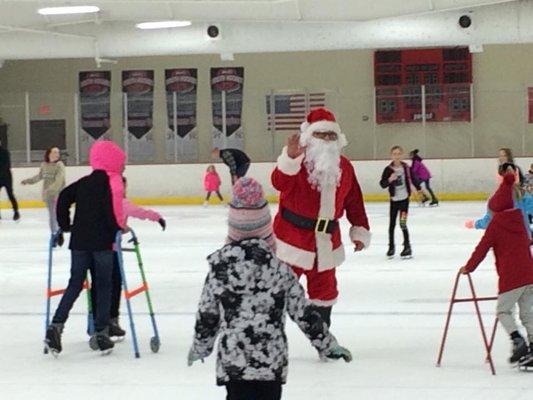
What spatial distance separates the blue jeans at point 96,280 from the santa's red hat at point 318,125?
1400mm

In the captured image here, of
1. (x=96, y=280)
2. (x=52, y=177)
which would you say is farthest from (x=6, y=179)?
(x=96, y=280)

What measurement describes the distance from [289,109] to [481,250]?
23489mm

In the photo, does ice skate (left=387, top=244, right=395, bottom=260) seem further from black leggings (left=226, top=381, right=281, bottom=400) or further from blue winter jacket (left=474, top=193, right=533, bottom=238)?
black leggings (left=226, top=381, right=281, bottom=400)

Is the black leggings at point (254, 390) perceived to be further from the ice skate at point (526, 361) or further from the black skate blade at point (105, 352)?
the black skate blade at point (105, 352)

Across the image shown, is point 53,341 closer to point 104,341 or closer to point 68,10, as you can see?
point 104,341

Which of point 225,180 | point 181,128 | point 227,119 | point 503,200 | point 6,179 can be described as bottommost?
point 225,180

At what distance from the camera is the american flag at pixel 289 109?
30.1 m

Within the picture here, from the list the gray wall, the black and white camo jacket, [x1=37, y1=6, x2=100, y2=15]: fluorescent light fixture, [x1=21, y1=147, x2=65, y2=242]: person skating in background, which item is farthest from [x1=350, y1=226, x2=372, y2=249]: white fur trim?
the gray wall

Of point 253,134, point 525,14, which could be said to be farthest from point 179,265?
point 253,134

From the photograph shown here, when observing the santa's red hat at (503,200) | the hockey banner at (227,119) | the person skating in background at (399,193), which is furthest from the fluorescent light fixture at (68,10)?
the santa's red hat at (503,200)

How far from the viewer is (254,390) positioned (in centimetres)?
436

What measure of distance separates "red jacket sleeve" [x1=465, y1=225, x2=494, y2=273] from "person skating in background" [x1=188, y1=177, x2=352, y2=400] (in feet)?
8.19

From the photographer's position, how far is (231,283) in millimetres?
4359

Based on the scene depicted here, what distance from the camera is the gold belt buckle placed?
24.3 ft
